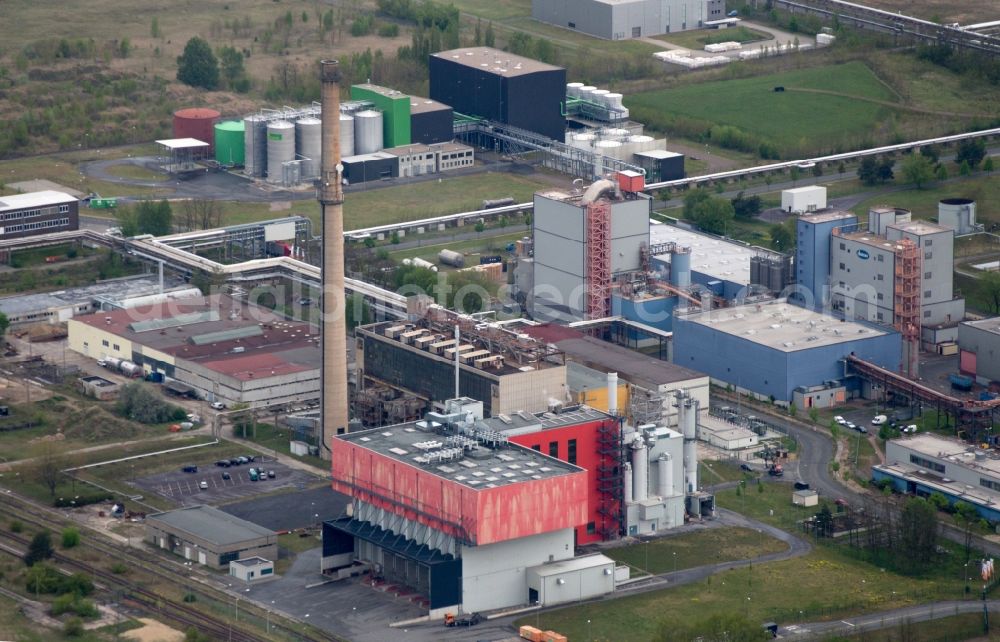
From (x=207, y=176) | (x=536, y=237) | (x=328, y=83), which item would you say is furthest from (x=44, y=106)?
(x=328, y=83)

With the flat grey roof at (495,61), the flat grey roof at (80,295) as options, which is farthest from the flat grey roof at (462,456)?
the flat grey roof at (495,61)

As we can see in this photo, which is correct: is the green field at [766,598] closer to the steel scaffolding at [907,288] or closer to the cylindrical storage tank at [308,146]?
the steel scaffolding at [907,288]

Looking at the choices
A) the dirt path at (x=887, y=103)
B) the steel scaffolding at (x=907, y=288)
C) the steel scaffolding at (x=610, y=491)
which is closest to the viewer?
the steel scaffolding at (x=610, y=491)

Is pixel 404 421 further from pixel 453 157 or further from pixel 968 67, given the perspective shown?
pixel 968 67

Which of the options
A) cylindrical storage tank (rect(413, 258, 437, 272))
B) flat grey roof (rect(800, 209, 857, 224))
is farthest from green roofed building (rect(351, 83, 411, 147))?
flat grey roof (rect(800, 209, 857, 224))

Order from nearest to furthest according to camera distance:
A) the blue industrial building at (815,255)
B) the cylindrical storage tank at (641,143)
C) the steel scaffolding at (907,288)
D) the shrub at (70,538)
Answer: the shrub at (70,538), the steel scaffolding at (907,288), the blue industrial building at (815,255), the cylindrical storage tank at (641,143)

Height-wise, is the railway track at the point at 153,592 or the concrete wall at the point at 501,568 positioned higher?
the concrete wall at the point at 501,568
